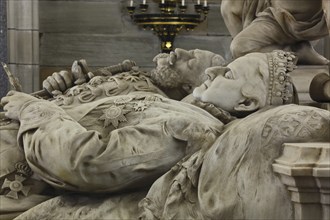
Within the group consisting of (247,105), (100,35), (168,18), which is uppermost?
(247,105)

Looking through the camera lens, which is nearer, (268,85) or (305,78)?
(268,85)

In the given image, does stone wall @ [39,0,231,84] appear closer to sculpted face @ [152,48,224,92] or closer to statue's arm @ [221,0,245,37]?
statue's arm @ [221,0,245,37]

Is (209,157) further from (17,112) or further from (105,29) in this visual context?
(105,29)

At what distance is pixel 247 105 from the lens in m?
4.66

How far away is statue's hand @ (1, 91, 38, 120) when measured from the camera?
4.84 meters

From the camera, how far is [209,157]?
4.35m

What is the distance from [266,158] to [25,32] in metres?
9.64

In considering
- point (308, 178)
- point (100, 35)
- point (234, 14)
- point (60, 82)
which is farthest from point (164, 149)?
point (100, 35)

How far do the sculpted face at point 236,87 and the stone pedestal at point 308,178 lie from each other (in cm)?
58

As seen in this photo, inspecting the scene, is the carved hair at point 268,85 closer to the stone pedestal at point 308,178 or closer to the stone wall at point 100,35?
the stone pedestal at point 308,178

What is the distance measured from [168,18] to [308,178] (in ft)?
31.5

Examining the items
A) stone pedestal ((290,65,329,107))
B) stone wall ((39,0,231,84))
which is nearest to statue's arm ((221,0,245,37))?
stone pedestal ((290,65,329,107))

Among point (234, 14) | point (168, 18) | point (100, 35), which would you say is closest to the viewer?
point (234, 14)

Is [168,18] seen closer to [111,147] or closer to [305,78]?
[305,78]
